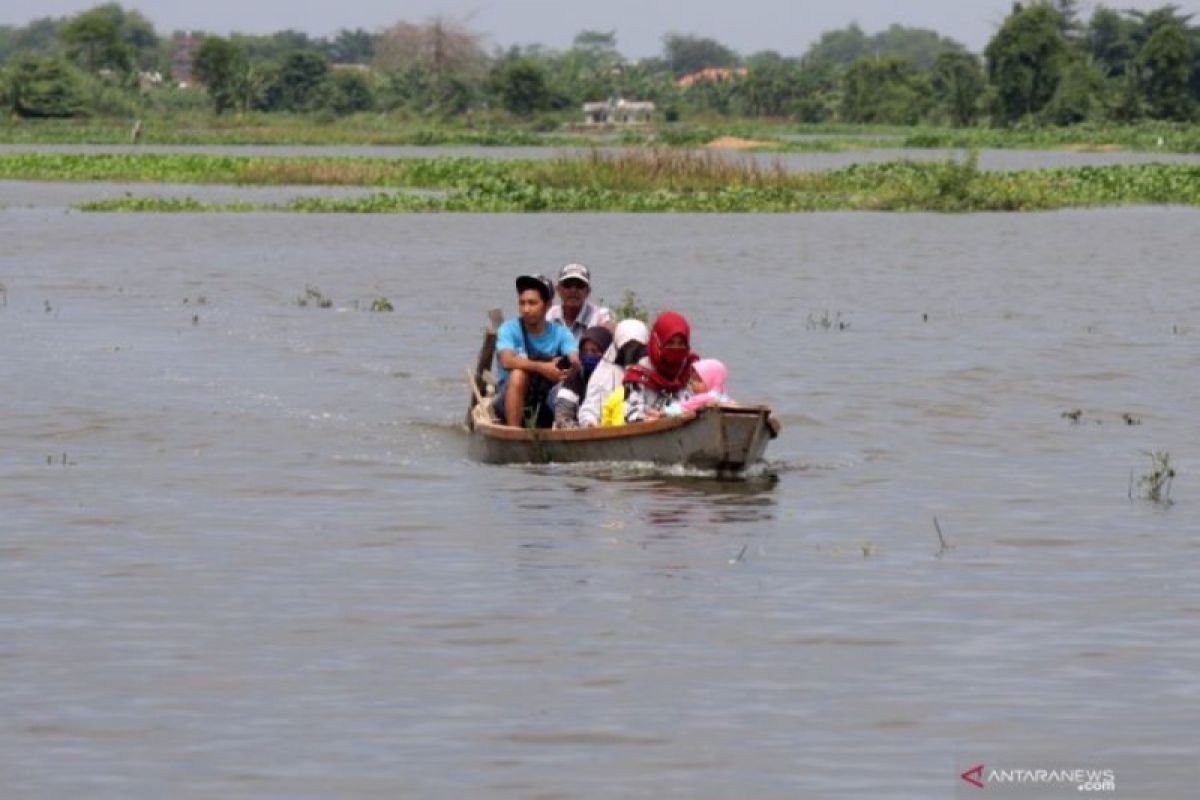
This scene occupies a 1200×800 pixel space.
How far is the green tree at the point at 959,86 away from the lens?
4424 inches

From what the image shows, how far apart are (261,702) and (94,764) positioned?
0.90 metres

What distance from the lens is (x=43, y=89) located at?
10362cm

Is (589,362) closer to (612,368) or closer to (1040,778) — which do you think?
(612,368)

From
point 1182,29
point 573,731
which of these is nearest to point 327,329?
point 573,731

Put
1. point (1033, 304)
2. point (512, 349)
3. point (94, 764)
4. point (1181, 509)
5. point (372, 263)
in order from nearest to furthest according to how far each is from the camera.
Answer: point (94, 764) < point (1181, 509) < point (512, 349) < point (1033, 304) < point (372, 263)

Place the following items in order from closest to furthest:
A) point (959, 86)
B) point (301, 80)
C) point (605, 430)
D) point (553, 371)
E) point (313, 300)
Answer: point (605, 430)
point (553, 371)
point (313, 300)
point (959, 86)
point (301, 80)

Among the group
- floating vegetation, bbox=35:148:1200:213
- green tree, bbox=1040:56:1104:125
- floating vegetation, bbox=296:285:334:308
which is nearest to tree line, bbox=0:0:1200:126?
green tree, bbox=1040:56:1104:125

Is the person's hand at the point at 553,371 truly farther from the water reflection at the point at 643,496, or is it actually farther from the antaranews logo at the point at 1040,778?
the antaranews logo at the point at 1040,778

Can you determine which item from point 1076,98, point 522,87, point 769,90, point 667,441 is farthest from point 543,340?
point 769,90

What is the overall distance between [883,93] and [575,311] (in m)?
108

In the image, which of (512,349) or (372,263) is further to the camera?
(372,263)

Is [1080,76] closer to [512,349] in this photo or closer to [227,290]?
[227,290]

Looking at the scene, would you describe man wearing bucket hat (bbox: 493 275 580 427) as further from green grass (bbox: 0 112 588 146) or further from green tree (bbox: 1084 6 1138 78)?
green tree (bbox: 1084 6 1138 78)

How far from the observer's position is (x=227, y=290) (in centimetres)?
3080
